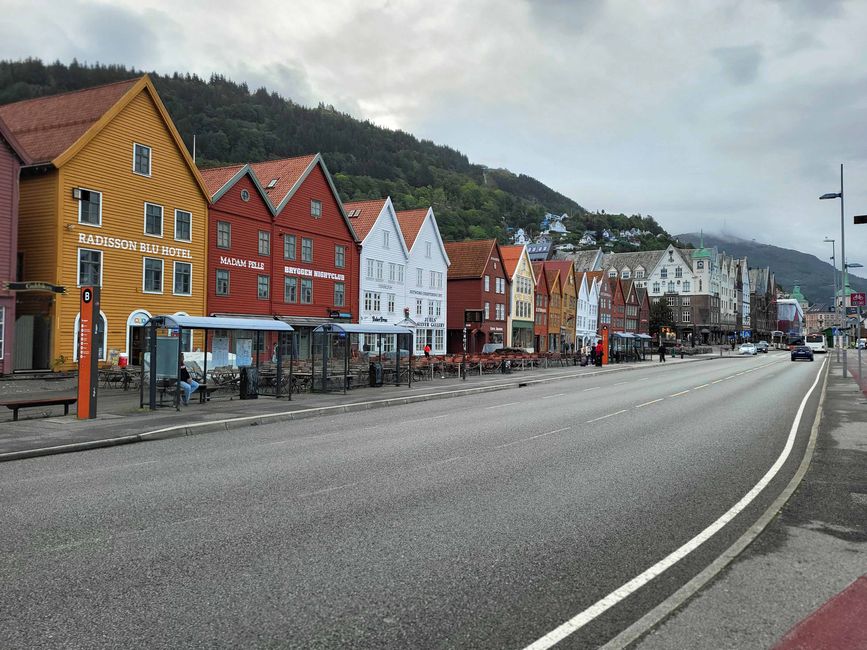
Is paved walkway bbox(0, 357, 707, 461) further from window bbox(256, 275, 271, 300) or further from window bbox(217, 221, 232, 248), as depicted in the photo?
window bbox(256, 275, 271, 300)

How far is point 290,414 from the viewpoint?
17781 millimetres

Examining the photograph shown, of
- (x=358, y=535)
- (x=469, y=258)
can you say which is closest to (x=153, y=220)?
(x=358, y=535)

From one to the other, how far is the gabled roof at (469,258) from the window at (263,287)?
2505cm

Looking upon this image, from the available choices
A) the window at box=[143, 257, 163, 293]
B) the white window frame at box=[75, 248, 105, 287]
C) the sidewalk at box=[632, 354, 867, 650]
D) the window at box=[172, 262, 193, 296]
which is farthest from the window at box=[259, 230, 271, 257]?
the sidewalk at box=[632, 354, 867, 650]

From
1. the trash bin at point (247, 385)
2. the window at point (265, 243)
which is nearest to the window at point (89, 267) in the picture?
the window at point (265, 243)

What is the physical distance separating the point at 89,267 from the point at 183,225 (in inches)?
237

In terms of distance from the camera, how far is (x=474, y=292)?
61.0 meters

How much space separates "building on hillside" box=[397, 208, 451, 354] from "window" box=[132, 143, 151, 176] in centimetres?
2342

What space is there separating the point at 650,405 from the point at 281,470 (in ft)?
44.2

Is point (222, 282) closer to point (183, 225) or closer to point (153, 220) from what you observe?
point (183, 225)

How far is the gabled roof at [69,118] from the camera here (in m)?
29.3

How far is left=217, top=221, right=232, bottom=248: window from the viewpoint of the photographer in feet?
120

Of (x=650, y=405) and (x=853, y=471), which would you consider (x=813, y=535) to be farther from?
(x=650, y=405)

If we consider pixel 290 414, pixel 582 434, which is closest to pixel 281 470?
pixel 582 434
